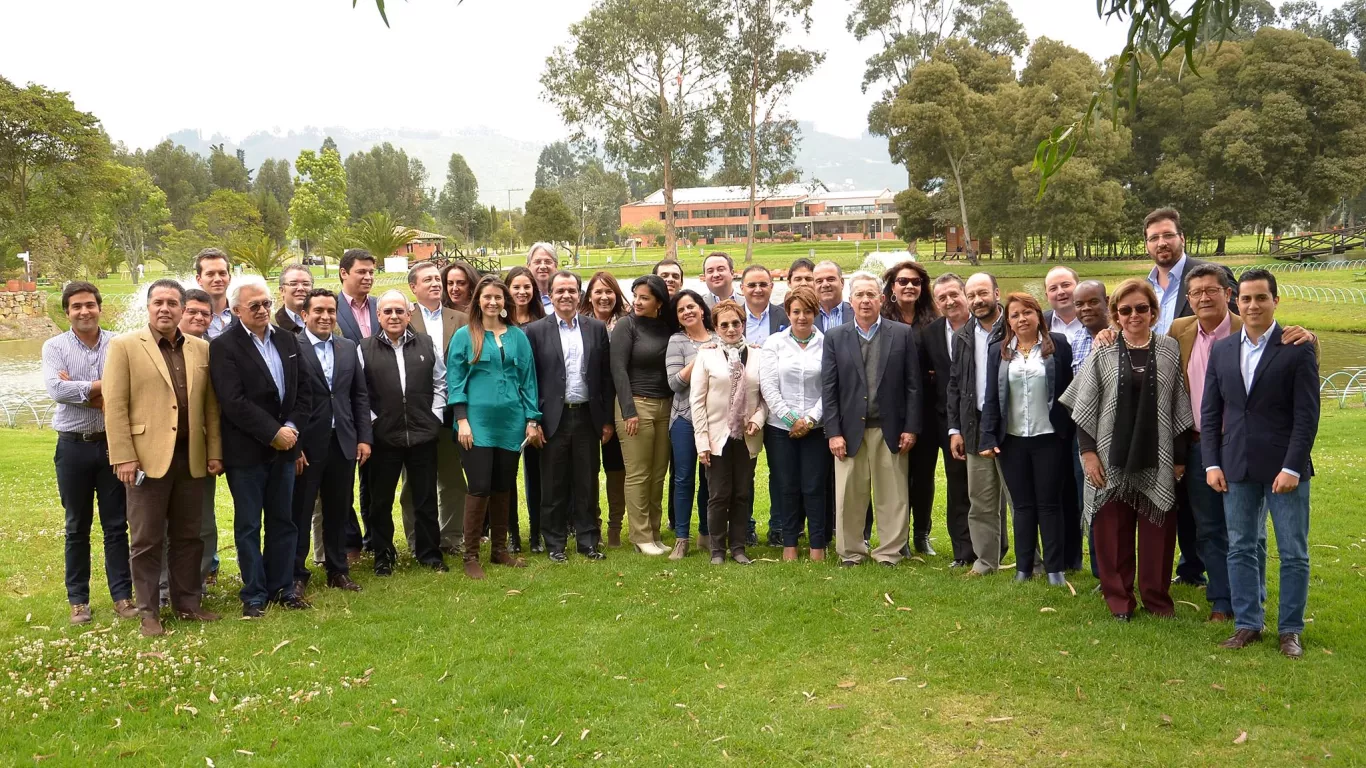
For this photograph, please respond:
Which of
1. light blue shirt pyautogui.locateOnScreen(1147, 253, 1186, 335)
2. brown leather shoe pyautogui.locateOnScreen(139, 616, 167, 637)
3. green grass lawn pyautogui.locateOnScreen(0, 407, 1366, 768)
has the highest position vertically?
light blue shirt pyautogui.locateOnScreen(1147, 253, 1186, 335)

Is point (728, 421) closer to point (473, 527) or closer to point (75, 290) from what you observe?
point (473, 527)

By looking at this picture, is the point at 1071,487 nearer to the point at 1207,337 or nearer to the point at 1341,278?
the point at 1207,337

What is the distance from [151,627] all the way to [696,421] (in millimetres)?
3736

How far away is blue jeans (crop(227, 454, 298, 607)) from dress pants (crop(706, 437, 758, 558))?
2940mm

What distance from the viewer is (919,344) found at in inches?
275

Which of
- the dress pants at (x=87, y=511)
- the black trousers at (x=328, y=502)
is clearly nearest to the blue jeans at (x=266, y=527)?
the black trousers at (x=328, y=502)

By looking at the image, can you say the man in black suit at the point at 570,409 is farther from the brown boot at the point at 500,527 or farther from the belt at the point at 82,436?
the belt at the point at 82,436

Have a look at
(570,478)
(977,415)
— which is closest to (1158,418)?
(977,415)

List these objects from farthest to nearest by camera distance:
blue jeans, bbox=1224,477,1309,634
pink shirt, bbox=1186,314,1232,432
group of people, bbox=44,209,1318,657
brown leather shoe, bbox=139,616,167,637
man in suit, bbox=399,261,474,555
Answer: man in suit, bbox=399,261,474,555, brown leather shoe, bbox=139,616,167,637, group of people, bbox=44,209,1318,657, pink shirt, bbox=1186,314,1232,432, blue jeans, bbox=1224,477,1309,634

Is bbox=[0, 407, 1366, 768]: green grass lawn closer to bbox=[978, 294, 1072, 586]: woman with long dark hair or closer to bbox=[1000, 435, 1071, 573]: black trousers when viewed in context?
bbox=[1000, 435, 1071, 573]: black trousers

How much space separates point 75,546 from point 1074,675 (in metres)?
5.97

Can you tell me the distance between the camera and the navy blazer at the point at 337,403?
613 centimetres

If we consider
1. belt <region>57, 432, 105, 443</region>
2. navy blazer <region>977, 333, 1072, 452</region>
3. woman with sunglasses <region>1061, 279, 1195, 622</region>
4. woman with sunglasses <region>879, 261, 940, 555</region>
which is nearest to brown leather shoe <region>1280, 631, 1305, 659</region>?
woman with sunglasses <region>1061, 279, 1195, 622</region>

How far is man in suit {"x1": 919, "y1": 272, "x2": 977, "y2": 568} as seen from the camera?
6.80 metres
